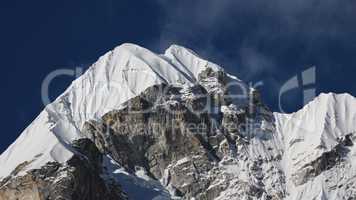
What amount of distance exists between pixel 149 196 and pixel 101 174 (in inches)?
211

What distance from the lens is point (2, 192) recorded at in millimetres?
191000

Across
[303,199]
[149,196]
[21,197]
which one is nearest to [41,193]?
[21,197]

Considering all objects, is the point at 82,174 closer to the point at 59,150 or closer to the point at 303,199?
the point at 59,150

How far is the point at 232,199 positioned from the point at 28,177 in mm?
21824

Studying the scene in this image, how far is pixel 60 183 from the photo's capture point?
618 feet

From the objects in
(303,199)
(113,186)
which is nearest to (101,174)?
(113,186)

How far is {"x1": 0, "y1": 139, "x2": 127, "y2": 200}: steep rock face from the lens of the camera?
188m

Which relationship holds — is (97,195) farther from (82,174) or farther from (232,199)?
(232,199)

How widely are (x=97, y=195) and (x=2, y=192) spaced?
904 cm

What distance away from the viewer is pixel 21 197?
18900 cm

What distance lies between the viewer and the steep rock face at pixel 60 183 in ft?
617

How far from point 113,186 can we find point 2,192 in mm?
12201

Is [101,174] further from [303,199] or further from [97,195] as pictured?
[303,199]

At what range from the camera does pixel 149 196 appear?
199375 mm
